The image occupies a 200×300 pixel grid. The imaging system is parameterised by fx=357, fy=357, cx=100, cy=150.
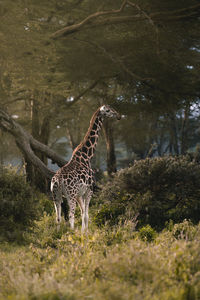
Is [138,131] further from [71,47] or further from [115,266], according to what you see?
[115,266]

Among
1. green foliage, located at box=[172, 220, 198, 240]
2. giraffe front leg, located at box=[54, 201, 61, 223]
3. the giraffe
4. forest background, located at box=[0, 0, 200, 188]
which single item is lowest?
green foliage, located at box=[172, 220, 198, 240]

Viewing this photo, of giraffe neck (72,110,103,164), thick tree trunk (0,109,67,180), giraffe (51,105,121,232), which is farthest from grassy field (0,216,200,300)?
thick tree trunk (0,109,67,180)

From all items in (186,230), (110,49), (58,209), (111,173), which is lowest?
(186,230)

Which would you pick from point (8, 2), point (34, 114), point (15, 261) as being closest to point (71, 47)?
point (8, 2)

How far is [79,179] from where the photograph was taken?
812 centimetres

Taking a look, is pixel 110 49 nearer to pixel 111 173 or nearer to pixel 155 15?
pixel 155 15

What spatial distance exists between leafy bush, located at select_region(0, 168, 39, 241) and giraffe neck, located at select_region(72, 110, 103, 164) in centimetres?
183

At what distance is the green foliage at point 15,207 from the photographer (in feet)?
28.5

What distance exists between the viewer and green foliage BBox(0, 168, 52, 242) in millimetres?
8672

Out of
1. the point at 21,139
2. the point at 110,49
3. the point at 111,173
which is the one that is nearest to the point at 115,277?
the point at 111,173

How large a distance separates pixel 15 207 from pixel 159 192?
3.86 m

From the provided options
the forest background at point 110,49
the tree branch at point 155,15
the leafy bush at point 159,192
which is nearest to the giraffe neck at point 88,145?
the leafy bush at point 159,192

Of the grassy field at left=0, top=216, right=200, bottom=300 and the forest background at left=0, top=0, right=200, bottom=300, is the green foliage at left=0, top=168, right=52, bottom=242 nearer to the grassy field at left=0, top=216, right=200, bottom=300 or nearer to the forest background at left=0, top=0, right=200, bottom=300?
the forest background at left=0, top=0, right=200, bottom=300

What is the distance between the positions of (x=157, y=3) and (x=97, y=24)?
223cm
